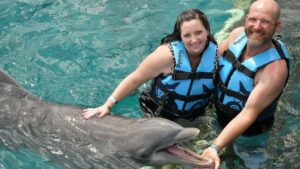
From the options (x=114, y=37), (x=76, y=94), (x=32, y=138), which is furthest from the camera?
(x=114, y=37)

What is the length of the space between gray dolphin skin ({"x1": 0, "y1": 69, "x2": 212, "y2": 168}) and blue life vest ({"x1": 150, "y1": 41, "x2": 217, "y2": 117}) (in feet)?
2.91

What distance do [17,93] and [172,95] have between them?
1.95 m

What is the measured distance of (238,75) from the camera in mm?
6102

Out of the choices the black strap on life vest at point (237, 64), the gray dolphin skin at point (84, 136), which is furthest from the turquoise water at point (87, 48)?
the black strap on life vest at point (237, 64)

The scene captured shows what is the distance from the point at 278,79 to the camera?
18.7ft

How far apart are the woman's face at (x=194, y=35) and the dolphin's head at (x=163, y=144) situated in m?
1.13

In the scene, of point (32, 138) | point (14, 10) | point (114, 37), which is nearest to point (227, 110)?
point (32, 138)

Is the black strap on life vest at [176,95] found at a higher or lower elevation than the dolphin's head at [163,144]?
higher

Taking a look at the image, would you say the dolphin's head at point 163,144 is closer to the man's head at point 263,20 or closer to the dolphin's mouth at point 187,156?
the dolphin's mouth at point 187,156

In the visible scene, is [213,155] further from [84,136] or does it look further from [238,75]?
[84,136]

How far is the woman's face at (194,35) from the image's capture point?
19.2ft

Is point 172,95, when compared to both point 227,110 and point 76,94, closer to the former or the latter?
point 227,110

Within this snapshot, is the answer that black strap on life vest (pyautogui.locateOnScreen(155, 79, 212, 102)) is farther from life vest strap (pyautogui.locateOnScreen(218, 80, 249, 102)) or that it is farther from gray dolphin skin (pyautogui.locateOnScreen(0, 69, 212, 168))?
gray dolphin skin (pyautogui.locateOnScreen(0, 69, 212, 168))

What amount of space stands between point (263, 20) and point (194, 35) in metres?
0.80
